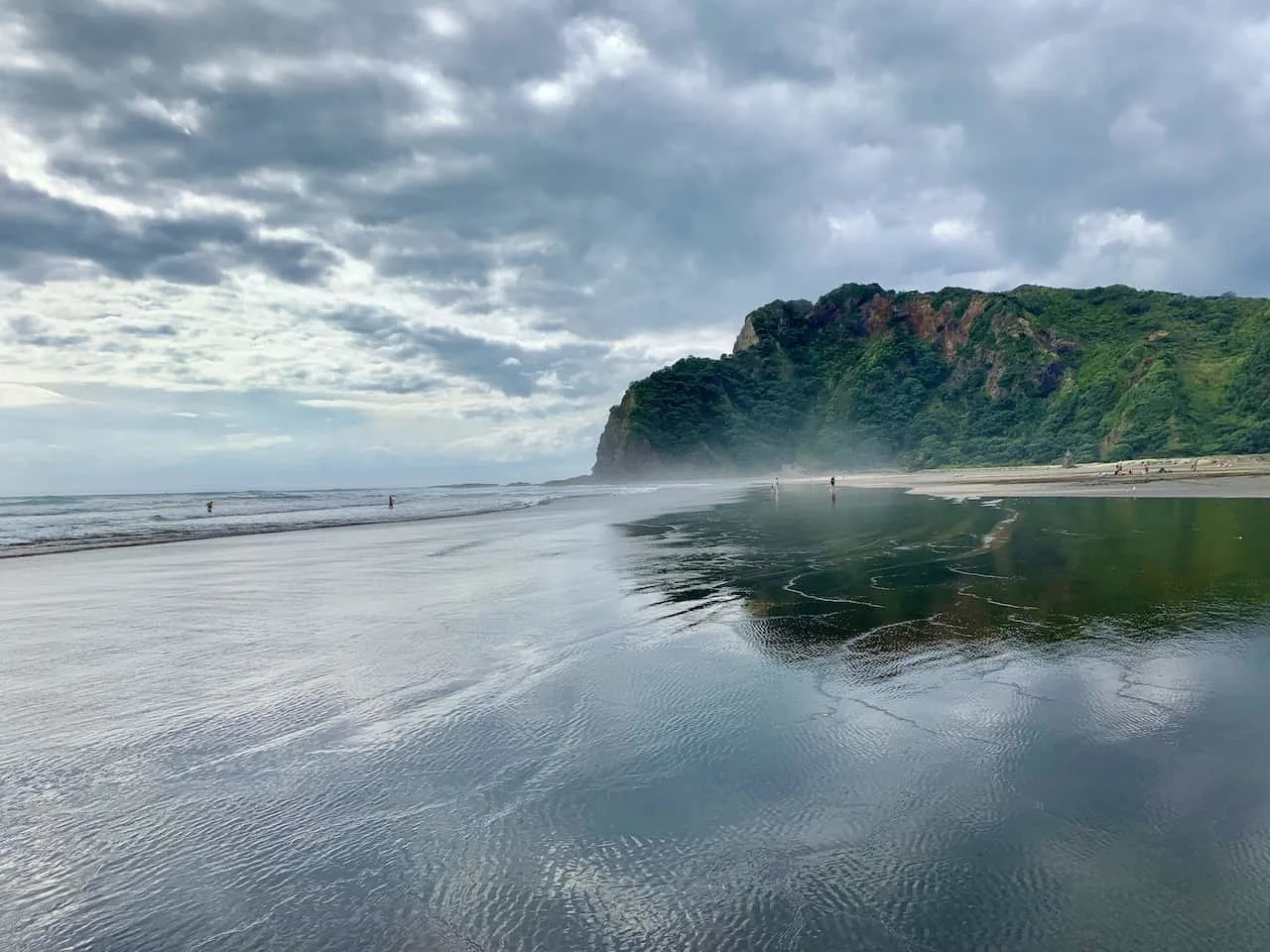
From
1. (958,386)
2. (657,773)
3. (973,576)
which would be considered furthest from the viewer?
(958,386)

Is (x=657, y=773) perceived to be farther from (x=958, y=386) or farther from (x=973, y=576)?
(x=958, y=386)

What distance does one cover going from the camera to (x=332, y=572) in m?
17.5

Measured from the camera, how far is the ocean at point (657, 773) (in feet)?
11.5

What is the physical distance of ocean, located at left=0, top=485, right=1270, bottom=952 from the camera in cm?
351

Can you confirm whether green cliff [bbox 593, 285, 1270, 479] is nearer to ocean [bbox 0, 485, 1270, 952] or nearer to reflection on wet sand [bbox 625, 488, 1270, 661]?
reflection on wet sand [bbox 625, 488, 1270, 661]

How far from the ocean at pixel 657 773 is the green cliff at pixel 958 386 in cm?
8926

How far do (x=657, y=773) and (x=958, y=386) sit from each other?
151928mm

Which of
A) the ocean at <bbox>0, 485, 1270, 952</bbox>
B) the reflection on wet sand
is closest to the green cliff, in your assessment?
the reflection on wet sand

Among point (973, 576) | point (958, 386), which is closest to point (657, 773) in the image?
point (973, 576)

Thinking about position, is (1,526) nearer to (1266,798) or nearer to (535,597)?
(535,597)

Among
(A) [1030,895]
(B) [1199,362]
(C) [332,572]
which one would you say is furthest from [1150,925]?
(B) [1199,362]

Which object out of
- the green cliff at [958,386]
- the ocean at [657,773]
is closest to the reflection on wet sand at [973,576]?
the ocean at [657,773]

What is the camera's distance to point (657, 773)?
5238 millimetres

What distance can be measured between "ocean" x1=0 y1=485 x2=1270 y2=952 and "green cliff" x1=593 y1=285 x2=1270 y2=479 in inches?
3514
